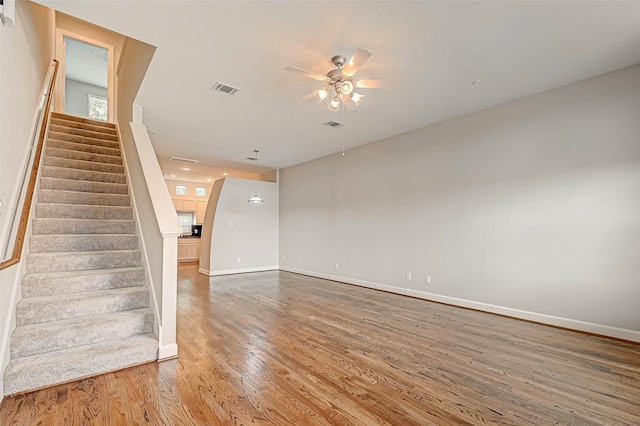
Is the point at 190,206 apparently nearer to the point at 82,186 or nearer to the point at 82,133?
the point at 82,133

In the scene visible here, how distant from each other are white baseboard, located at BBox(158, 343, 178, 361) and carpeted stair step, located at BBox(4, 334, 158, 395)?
0.04 metres

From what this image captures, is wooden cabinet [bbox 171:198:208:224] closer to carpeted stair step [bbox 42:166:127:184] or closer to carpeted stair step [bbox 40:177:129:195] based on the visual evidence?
carpeted stair step [bbox 42:166:127:184]

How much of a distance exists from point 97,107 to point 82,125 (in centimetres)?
425

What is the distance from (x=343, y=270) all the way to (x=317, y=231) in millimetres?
1317

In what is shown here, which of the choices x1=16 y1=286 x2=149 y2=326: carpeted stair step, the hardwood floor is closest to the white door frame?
x1=16 y1=286 x2=149 y2=326: carpeted stair step

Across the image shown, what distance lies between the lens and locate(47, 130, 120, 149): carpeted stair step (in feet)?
15.6

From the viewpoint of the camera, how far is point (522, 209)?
4102mm

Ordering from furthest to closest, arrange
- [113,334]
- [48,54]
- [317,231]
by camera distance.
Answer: [317,231]
[48,54]
[113,334]

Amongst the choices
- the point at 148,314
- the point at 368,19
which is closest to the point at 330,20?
the point at 368,19

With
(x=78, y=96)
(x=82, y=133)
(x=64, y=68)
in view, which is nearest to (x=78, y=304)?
(x=82, y=133)

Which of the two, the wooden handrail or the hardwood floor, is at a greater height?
the wooden handrail

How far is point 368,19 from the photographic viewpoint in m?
2.53

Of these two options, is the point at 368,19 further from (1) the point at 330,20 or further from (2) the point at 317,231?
(2) the point at 317,231

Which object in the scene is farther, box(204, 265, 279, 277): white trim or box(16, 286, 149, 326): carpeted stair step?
box(204, 265, 279, 277): white trim
